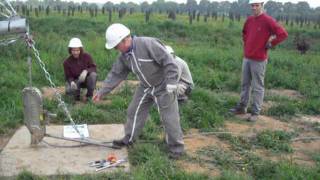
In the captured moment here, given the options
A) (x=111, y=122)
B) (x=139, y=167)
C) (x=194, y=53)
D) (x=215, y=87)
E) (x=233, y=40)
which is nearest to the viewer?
(x=139, y=167)

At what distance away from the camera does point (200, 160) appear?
18.5 feet

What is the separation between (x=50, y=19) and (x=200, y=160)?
1799 centimetres

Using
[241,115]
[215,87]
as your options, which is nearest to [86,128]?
[241,115]

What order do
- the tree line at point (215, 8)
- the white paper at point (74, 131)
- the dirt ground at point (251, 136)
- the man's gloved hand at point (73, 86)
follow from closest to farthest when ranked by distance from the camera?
the dirt ground at point (251, 136)
the white paper at point (74, 131)
the man's gloved hand at point (73, 86)
the tree line at point (215, 8)

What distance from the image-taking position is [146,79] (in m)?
5.42

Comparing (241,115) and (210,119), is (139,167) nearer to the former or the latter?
(210,119)

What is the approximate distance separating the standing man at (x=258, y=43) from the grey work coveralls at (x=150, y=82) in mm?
2075

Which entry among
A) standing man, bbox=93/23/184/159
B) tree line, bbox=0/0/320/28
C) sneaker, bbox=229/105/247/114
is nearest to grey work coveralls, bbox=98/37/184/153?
standing man, bbox=93/23/184/159

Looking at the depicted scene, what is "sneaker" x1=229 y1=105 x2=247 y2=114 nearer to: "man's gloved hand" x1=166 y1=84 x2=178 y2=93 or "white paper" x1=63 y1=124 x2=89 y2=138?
"white paper" x1=63 y1=124 x2=89 y2=138

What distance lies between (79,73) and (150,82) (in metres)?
2.87

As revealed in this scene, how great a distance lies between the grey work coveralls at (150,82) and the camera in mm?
5230

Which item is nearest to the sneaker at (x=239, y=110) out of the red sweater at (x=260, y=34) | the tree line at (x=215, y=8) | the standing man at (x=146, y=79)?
the red sweater at (x=260, y=34)

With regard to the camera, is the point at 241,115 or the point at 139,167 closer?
the point at 139,167

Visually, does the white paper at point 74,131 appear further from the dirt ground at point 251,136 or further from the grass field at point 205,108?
the dirt ground at point 251,136
